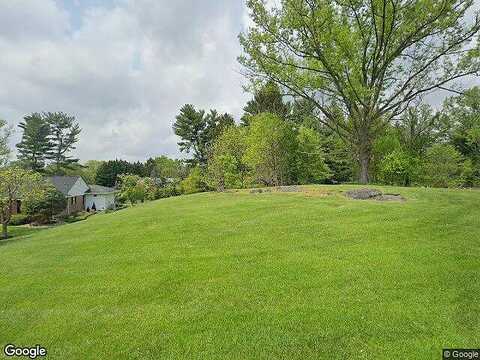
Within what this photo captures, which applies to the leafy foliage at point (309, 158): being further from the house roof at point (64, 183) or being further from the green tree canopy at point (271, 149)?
the house roof at point (64, 183)

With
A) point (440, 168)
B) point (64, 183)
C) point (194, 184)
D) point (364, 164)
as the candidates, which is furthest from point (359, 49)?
point (64, 183)

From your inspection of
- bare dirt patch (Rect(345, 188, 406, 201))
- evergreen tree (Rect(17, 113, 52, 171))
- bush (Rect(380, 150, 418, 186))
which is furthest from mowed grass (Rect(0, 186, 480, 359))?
evergreen tree (Rect(17, 113, 52, 171))

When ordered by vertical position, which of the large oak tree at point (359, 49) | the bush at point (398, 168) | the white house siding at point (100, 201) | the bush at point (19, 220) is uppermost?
the large oak tree at point (359, 49)

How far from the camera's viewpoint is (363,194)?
1175 cm

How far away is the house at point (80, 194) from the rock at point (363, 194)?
3230 cm

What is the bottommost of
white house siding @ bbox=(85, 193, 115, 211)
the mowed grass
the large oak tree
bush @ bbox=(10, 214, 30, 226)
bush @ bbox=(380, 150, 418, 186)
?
bush @ bbox=(10, 214, 30, 226)

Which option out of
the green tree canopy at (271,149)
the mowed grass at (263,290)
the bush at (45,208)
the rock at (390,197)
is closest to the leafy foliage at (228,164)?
the green tree canopy at (271,149)

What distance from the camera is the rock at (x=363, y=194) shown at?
37.7 ft

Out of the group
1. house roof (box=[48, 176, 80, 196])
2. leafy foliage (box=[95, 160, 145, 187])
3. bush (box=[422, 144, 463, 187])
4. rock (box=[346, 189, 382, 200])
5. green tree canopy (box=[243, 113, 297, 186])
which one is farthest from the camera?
leafy foliage (box=[95, 160, 145, 187])

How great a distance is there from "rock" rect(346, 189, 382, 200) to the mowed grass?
208cm

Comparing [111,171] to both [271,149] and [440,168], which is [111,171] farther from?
[440,168]

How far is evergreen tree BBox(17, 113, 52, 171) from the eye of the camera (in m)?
48.7

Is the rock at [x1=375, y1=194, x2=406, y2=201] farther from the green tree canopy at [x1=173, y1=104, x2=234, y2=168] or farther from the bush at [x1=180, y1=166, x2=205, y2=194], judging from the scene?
the green tree canopy at [x1=173, y1=104, x2=234, y2=168]

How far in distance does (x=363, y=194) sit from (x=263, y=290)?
797 cm
